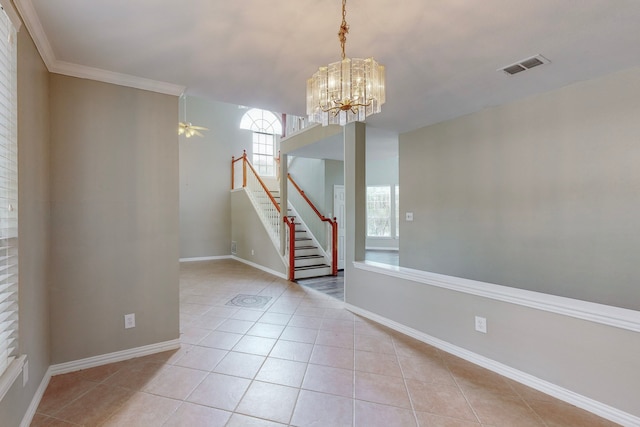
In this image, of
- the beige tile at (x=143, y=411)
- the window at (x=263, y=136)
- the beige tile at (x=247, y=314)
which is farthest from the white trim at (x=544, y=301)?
the window at (x=263, y=136)

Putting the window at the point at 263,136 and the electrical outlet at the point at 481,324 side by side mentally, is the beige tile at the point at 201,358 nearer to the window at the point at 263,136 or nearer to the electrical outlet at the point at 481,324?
the electrical outlet at the point at 481,324

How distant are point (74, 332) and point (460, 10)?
12.2 ft

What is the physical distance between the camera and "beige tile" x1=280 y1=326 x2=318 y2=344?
2920 millimetres

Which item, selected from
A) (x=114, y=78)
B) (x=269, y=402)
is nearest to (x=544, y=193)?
(x=269, y=402)

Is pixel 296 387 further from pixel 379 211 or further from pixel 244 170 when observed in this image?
pixel 379 211

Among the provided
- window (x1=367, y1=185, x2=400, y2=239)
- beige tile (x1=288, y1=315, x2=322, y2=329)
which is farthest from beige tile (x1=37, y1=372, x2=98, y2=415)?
window (x1=367, y1=185, x2=400, y2=239)

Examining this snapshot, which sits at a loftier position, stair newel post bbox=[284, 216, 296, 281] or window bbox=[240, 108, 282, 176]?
window bbox=[240, 108, 282, 176]

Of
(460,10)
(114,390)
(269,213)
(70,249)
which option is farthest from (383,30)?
(269,213)

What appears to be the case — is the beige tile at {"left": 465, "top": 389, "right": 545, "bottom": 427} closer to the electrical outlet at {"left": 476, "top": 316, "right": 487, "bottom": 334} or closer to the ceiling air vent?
the electrical outlet at {"left": 476, "top": 316, "right": 487, "bottom": 334}

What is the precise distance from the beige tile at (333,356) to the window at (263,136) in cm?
683

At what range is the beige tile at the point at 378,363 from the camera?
2.34m

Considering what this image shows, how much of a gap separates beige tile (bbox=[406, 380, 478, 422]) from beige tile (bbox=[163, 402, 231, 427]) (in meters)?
1.28

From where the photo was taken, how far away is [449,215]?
13.0 feet

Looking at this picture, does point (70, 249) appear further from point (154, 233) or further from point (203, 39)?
point (203, 39)
